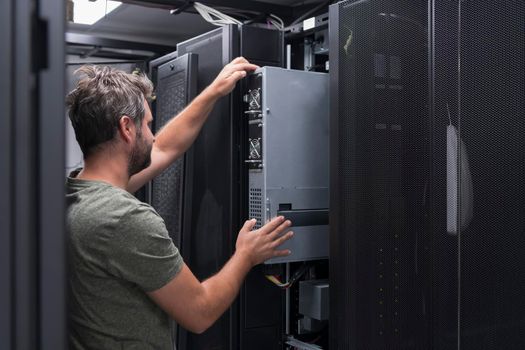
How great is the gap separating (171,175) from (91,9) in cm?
114

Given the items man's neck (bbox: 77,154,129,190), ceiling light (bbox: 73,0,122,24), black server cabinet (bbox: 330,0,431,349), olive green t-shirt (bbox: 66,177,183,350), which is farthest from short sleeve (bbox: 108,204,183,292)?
ceiling light (bbox: 73,0,122,24)

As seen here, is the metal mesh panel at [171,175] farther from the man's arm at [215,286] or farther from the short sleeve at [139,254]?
the short sleeve at [139,254]

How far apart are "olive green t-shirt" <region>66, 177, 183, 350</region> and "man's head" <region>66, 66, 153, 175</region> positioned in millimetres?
125

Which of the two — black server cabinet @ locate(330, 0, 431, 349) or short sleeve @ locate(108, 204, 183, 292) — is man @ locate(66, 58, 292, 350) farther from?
black server cabinet @ locate(330, 0, 431, 349)

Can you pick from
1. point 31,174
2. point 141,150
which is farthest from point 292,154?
point 31,174

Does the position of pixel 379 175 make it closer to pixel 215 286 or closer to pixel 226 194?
pixel 215 286

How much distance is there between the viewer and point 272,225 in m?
1.49

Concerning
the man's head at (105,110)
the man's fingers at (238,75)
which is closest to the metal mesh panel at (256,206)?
the man's fingers at (238,75)

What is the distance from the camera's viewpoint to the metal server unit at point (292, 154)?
5.26 feet

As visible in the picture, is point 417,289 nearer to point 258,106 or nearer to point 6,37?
point 258,106

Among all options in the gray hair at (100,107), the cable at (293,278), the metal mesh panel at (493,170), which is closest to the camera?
the metal mesh panel at (493,170)

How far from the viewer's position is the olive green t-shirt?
42.8 inches

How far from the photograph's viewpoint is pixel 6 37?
1.69ft

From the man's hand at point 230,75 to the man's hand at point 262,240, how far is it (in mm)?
425
